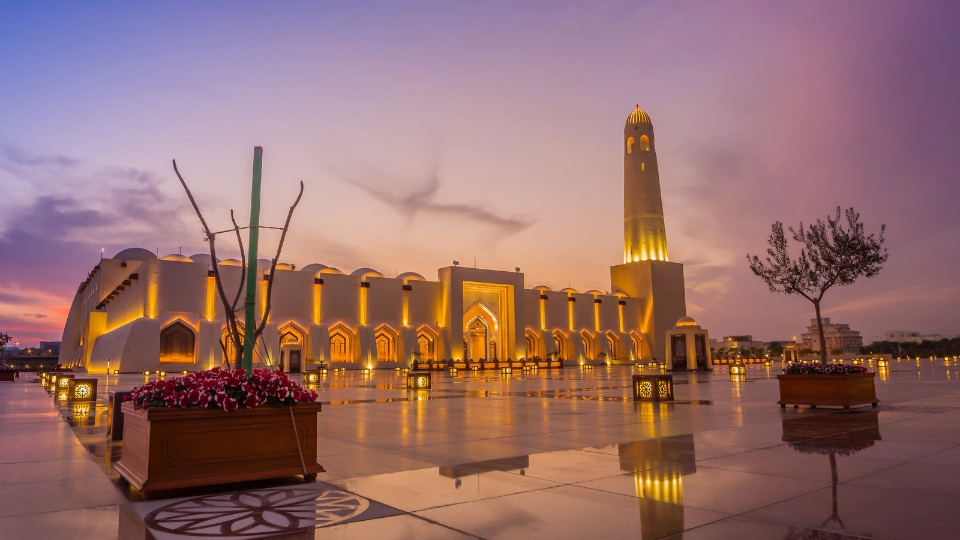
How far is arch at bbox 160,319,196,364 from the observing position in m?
42.4

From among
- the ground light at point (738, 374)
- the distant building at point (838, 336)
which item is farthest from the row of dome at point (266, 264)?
the distant building at point (838, 336)

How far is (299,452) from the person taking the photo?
16.5ft

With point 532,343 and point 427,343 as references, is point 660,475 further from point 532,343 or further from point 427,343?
point 532,343

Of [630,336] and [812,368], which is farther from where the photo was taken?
[630,336]

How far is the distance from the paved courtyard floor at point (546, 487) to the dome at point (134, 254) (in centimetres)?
5632

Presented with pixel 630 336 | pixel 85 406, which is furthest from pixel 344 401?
pixel 630 336

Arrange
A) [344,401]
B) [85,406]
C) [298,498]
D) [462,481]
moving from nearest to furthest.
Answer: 1. [298,498]
2. [462,481]
3. [85,406]
4. [344,401]

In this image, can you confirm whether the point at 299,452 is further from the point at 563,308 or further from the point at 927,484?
the point at 563,308

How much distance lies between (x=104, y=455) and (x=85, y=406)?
829cm

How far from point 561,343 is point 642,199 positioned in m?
17.6

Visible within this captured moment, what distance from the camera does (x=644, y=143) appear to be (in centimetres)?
6588

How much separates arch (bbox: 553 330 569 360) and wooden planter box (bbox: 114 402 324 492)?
5644 cm

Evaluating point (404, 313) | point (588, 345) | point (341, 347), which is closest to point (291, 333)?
point (341, 347)

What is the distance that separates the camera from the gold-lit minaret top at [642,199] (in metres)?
65.2
